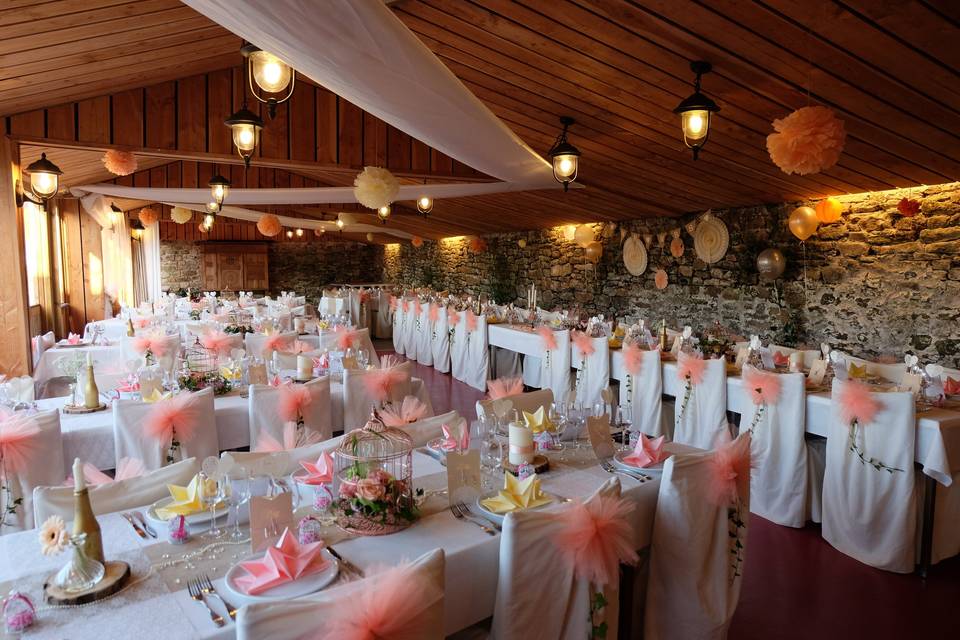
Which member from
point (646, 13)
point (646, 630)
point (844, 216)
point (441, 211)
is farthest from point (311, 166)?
point (441, 211)

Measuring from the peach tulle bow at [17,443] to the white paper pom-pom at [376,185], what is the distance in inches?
136

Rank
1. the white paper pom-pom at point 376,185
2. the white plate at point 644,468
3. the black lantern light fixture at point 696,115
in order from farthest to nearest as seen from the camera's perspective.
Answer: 1. the white paper pom-pom at point 376,185
2. the black lantern light fixture at point 696,115
3. the white plate at point 644,468

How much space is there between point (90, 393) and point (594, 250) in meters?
7.64

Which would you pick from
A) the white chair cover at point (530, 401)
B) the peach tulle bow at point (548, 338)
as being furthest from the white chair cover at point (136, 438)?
the peach tulle bow at point (548, 338)

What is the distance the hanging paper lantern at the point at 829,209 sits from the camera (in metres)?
6.15

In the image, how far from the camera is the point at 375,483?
198cm

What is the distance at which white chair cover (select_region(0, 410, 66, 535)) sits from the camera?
270 cm

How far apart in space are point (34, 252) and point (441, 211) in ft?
21.8

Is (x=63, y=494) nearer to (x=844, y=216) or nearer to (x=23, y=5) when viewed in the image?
(x=23, y=5)

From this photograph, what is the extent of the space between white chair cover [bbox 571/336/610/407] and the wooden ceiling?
2.01 metres

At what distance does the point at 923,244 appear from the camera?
218 inches

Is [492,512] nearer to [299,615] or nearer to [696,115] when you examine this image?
[299,615]

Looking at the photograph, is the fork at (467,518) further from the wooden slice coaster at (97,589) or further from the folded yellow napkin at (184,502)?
the wooden slice coaster at (97,589)

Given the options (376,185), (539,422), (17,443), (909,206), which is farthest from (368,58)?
(909,206)
